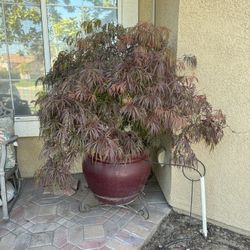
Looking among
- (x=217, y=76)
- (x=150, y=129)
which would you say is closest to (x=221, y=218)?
(x=150, y=129)

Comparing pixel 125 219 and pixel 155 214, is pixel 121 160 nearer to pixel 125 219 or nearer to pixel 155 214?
pixel 125 219

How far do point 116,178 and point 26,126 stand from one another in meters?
1.51

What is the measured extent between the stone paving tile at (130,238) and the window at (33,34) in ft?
5.57

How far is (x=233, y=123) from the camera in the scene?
2367mm

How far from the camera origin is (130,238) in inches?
94.2

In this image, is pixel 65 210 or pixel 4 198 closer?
pixel 4 198

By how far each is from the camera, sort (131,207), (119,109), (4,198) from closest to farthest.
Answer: (119,109) < (4,198) < (131,207)

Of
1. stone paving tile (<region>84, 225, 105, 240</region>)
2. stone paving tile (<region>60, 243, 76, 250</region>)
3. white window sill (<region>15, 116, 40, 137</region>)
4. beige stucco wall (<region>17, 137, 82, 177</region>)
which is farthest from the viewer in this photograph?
beige stucco wall (<region>17, 137, 82, 177</region>)

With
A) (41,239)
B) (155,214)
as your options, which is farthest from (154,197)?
(41,239)

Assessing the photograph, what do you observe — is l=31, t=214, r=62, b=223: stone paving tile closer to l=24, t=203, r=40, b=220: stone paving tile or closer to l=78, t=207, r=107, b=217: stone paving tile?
l=24, t=203, r=40, b=220: stone paving tile

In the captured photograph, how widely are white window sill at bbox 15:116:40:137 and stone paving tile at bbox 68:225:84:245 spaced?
4.54 feet

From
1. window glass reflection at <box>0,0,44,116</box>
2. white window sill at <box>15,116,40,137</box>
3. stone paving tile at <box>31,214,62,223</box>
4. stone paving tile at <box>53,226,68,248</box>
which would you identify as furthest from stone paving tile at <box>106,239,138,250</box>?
window glass reflection at <box>0,0,44,116</box>

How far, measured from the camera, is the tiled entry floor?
2.32 meters

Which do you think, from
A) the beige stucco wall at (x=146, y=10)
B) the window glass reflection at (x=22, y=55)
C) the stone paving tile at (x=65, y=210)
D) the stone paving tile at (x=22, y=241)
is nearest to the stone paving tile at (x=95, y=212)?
the stone paving tile at (x=65, y=210)
